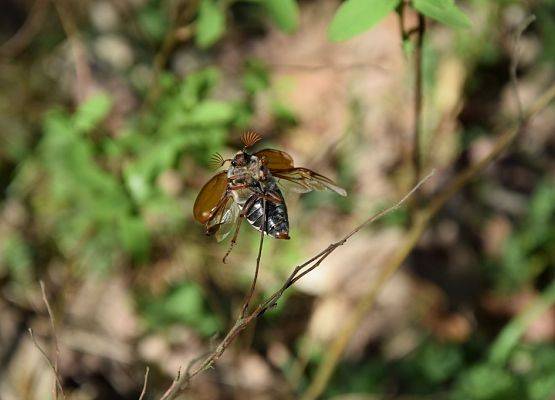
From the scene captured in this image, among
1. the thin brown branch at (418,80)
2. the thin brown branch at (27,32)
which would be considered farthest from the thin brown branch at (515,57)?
the thin brown branch at (27,32)

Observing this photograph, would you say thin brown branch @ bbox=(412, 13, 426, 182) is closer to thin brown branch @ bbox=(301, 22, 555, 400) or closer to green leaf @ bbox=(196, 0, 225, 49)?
thin brown branch @ bbox=(301, 22, 555, 400)

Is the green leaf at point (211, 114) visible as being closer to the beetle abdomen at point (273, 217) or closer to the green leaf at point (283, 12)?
the green leaf at point (283, 12)

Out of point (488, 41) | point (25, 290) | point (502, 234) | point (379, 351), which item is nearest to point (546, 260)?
point (502, 234)

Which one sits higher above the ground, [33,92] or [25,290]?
[33,92]

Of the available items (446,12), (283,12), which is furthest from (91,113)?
(446,12)

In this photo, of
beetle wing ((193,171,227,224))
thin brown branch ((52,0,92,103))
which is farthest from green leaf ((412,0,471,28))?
thin brown branch ((52,0,92,103))

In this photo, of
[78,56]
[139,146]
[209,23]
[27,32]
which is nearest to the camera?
[209,23]

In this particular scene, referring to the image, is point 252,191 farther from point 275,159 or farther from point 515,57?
point 515,57

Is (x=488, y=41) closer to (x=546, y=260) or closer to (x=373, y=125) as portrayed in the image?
(x=373, y=125)
